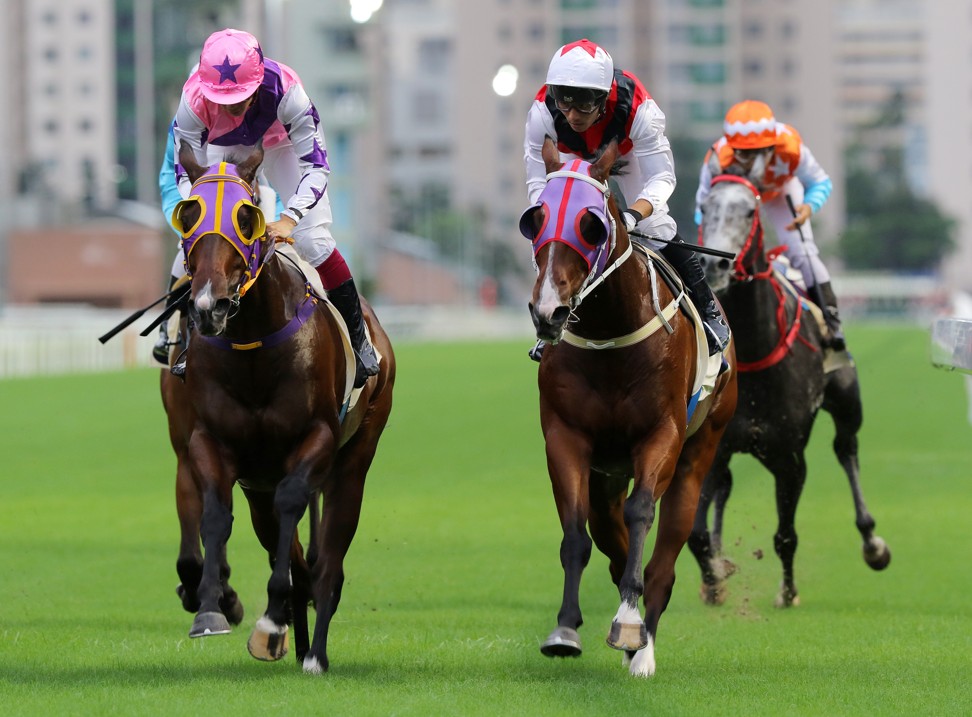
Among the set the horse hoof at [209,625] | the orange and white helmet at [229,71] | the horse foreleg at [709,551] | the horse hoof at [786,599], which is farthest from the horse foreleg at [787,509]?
the horse hoof at [209,625]

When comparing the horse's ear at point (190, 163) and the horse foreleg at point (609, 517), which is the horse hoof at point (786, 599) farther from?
the horse's ear at point (190, 163)

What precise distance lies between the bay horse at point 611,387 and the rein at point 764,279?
1839mm

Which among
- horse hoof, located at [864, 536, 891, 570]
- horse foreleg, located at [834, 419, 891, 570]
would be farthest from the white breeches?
→ horse hoof, located at [864, 536, 891, 570]

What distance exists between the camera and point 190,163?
6.61m

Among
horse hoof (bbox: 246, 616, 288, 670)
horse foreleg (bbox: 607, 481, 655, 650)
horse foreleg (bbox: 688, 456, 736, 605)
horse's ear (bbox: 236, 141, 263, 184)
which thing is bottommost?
horse foreleg (bbox: 688, 456, 736, 605)

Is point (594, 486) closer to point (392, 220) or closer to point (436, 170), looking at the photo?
point (392, 220)

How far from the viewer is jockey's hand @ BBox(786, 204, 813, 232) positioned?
1000 centimetres

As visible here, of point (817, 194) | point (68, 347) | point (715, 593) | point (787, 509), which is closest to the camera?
point (715, 593)

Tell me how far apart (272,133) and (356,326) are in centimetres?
86

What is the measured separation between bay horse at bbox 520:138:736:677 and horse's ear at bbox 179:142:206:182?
3.96ft

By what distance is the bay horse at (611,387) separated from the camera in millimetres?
6324

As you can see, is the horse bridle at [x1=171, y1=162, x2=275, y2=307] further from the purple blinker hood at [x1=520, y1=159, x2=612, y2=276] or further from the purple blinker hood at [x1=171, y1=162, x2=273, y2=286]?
the purple blinker hood at [x1=520, y1=159, x2=612, y2=276]

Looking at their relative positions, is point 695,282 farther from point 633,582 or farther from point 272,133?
point 272,133

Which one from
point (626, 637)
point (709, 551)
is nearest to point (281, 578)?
point (626, 637)
